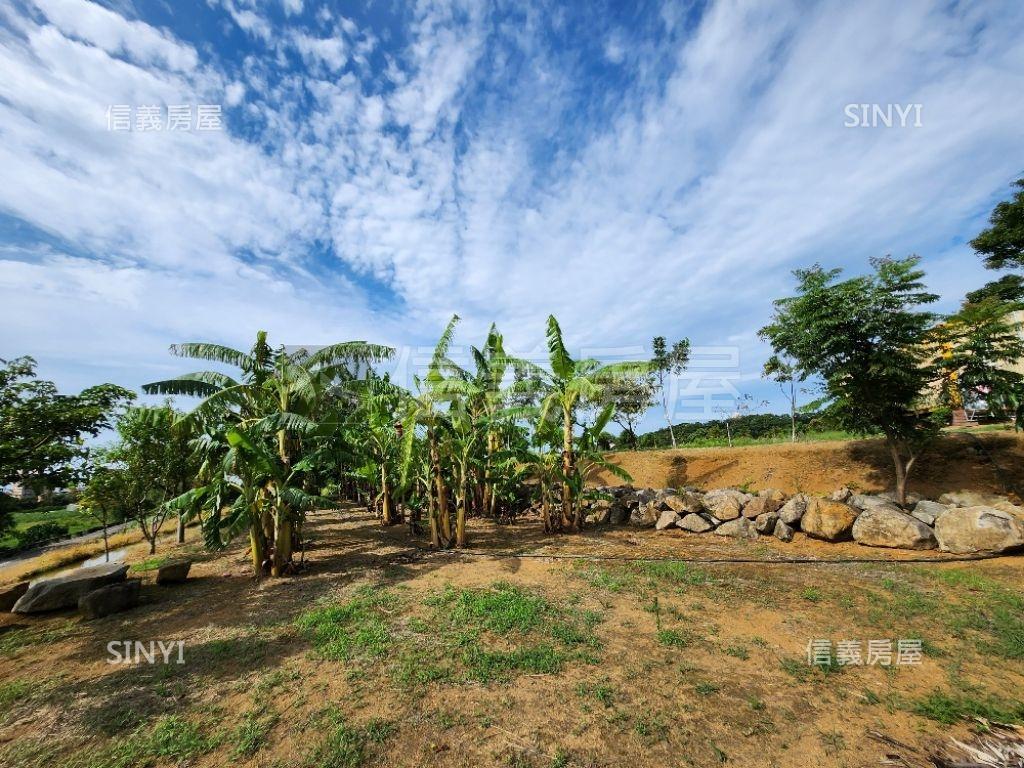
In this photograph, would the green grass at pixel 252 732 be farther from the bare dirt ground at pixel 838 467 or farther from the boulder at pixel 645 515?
the bare dirt ground at pixel 838 467

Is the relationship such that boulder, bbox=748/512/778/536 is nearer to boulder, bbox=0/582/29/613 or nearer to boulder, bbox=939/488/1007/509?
boulder, bbox=939/488/1007/509

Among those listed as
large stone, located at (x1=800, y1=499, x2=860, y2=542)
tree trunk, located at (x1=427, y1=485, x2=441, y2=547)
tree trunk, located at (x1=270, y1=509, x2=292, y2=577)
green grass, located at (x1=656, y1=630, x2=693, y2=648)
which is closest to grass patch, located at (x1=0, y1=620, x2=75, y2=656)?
tree trunk, located at (x1=270, y1=509, x2=292, y2=577)

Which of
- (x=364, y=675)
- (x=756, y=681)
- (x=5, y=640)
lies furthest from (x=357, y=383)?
(x=756, y=681)

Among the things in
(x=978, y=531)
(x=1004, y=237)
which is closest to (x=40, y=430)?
(x=978, y=531)

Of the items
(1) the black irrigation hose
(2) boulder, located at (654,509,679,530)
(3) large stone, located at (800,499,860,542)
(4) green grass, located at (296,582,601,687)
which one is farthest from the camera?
(2) boulder, located at (654,509,679,530)

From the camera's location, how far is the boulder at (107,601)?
643 cm

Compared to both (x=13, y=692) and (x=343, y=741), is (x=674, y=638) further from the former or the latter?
(x=13, y=692)

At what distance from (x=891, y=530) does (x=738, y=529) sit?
3.00 m

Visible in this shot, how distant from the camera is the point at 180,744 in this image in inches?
133

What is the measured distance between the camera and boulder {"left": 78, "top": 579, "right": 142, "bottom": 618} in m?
6.43

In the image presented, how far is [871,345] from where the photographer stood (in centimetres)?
1137

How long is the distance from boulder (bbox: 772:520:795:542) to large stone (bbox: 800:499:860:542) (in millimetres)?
351

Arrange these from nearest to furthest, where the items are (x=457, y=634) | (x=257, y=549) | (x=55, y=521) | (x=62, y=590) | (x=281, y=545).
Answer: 1. (x=457, y=634)
2. (x=62, y=590)
3. (x=281, y=545)
4. (x=257, y=549)
5. (x=55, y=521)

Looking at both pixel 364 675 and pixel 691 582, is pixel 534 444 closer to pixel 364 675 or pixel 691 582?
pixel 691 582
